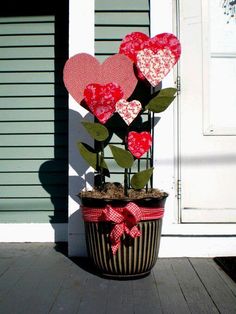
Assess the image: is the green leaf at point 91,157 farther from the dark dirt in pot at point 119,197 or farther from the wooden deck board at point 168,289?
the wooden deck board at point 168,289

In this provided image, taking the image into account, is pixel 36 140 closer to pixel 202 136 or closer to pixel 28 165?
pixel 28 165

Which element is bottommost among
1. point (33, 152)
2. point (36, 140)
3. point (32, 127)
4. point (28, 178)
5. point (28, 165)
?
point (28, 178)

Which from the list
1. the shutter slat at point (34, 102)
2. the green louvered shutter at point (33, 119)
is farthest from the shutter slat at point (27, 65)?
the shutter slat at point (34, 102)

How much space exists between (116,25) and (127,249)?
5.49 ft

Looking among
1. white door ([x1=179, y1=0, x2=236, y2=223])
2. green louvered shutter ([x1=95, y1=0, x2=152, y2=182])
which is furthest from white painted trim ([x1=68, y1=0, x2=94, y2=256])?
white door ([x1=179, y1=0, x2=236, y2=223])

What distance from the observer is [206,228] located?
273 cm

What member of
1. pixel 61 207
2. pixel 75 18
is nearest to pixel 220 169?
pixel 61 207

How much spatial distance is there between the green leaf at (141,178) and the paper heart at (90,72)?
62 centimetres

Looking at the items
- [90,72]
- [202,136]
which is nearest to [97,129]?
[90,72]

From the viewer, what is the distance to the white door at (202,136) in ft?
9.04

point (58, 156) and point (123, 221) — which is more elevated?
point (58, 156)

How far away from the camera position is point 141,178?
2.29 m

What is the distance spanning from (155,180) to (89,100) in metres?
0.86

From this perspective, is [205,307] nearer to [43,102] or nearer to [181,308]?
[181,308]
